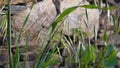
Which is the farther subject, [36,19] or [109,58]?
[36,19]

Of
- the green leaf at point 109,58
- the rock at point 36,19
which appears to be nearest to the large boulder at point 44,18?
the rock at point 36,19

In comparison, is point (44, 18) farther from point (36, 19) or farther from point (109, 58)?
point (109, 58)

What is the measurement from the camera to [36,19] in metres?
2.80

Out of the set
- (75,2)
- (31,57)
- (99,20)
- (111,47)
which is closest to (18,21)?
(31,57)

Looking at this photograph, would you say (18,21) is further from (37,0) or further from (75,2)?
(75,2)

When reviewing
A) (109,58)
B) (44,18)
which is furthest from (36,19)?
(109,58)

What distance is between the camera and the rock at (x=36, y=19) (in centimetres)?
278

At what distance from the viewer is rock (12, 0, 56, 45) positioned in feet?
9.12

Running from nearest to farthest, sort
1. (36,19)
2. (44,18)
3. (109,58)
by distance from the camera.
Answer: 1. (109,58)
2. (36,19)
3. (44,18)

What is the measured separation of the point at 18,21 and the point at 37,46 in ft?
0.80

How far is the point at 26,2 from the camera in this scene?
2.83 metres

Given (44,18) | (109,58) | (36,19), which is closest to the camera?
(109,58)

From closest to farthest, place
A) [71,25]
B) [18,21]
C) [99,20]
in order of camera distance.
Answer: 1. [18,21]
2. [71,25]
3. [99,20]

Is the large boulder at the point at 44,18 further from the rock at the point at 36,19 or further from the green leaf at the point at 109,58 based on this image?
the green leaf at the point at 109,58
